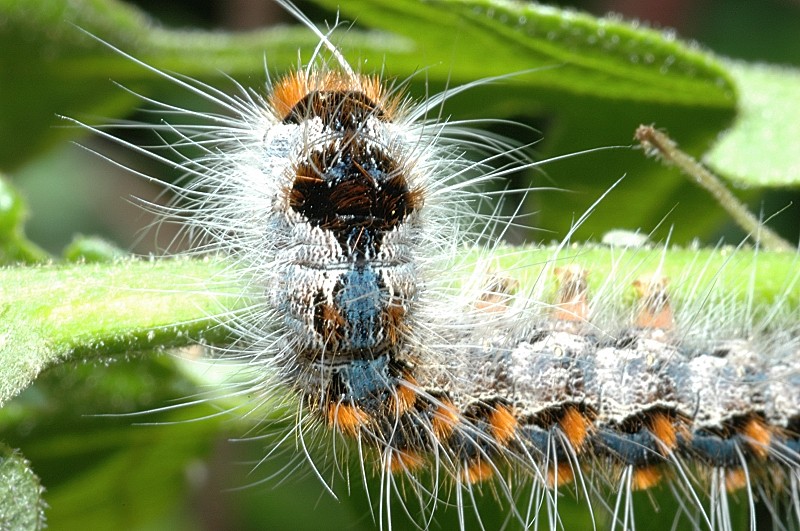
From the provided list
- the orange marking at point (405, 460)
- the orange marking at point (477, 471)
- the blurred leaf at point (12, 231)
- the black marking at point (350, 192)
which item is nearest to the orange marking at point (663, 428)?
the orange marking at point (477, 471)

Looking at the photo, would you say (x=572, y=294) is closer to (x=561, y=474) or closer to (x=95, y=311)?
(x=561, y=474)

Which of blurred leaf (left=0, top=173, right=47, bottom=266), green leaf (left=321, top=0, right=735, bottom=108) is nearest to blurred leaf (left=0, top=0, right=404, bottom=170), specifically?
blurred leaf (left=0, top=173, right=47, bottom=266)

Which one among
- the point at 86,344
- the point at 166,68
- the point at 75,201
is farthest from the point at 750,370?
the point at 75,201

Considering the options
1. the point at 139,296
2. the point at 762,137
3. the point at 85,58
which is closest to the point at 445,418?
the point at 139,296

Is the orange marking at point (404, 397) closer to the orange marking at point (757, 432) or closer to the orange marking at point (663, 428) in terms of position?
the orange marking at point (663, 428)

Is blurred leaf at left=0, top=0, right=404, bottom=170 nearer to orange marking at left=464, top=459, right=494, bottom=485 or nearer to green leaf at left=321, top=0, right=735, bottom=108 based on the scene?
green leaf at left=321, top=0, right=735, bottom=108

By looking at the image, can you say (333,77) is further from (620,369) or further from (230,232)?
(620,369)

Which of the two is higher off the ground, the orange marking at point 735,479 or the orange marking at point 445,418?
the orange marking at point 735,479

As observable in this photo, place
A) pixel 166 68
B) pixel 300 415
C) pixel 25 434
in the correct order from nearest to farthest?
pixel 300 415
pixel 25 434
pixel 166 68
